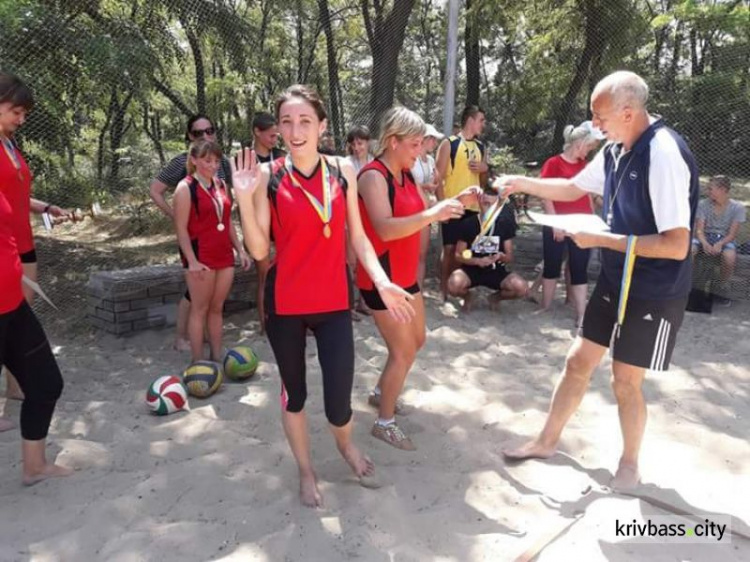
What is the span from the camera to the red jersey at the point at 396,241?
3.12m

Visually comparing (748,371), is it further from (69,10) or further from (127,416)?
(69,10)

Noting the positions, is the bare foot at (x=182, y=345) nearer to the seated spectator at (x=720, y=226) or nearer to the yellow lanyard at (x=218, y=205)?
the yellow lanyard at (x=218, y=205)

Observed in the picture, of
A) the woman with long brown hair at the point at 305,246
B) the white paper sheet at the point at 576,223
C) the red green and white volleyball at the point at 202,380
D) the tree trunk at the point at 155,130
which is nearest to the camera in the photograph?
the woman with long brown hair at the point at 305,246

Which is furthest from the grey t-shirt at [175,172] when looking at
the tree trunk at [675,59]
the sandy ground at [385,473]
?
the tree trunk at [675,59]

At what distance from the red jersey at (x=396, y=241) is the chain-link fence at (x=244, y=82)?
3.95 m

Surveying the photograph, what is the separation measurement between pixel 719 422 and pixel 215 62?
7926 mm

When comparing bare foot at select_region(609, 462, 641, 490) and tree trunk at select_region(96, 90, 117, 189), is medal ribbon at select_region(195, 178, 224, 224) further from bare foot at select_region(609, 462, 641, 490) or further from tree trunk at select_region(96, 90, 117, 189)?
tree trunk at select_region(96, 90, 117, 189)

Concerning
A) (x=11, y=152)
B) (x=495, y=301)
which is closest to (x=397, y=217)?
(x=11, y=152)

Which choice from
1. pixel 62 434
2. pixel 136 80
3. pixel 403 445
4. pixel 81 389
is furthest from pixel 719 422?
pixel 136 80

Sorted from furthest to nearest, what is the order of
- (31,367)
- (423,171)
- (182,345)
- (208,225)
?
(423,171), (182,345), (208,225), (31,367)

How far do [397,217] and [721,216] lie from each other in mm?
4867

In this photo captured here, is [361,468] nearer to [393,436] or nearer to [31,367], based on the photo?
[393,436]

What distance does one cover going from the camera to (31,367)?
2.86 m

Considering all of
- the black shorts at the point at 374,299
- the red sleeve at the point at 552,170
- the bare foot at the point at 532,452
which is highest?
the red sleeve at the point at 552,170
